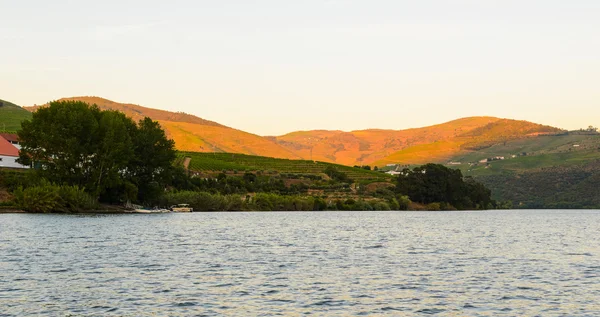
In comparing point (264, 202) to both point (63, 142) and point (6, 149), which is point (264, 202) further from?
point (6, 149)

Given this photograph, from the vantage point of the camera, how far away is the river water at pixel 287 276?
3231 centimetres

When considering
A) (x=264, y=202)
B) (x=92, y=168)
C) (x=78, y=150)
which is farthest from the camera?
(x=264, y=202)

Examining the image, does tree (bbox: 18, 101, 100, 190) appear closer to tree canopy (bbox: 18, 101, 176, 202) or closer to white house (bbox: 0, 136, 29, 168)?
tree canopy (bbox: 18, 101, 176, 202)

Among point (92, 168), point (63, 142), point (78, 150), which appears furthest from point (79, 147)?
point (92, 168)

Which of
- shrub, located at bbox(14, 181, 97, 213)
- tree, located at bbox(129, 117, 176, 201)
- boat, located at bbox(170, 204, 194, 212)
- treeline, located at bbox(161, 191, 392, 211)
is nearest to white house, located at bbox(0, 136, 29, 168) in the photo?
tree, located at bbox(129, 117, 176, 201)

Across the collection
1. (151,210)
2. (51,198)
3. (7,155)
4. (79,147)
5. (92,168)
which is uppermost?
(79,147)

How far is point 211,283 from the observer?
130ft

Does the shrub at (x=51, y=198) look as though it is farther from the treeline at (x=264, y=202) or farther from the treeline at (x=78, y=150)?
the treeline at (x=264, y=202)

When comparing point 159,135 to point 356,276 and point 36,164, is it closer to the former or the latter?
point 36,164

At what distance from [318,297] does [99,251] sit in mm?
27438

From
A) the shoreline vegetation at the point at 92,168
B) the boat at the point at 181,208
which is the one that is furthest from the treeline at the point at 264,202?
the boat at the point at 181,208

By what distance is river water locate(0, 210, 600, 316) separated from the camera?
32312 millimetres

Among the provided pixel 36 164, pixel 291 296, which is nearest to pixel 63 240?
pixel 291 296

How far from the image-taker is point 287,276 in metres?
43.1
